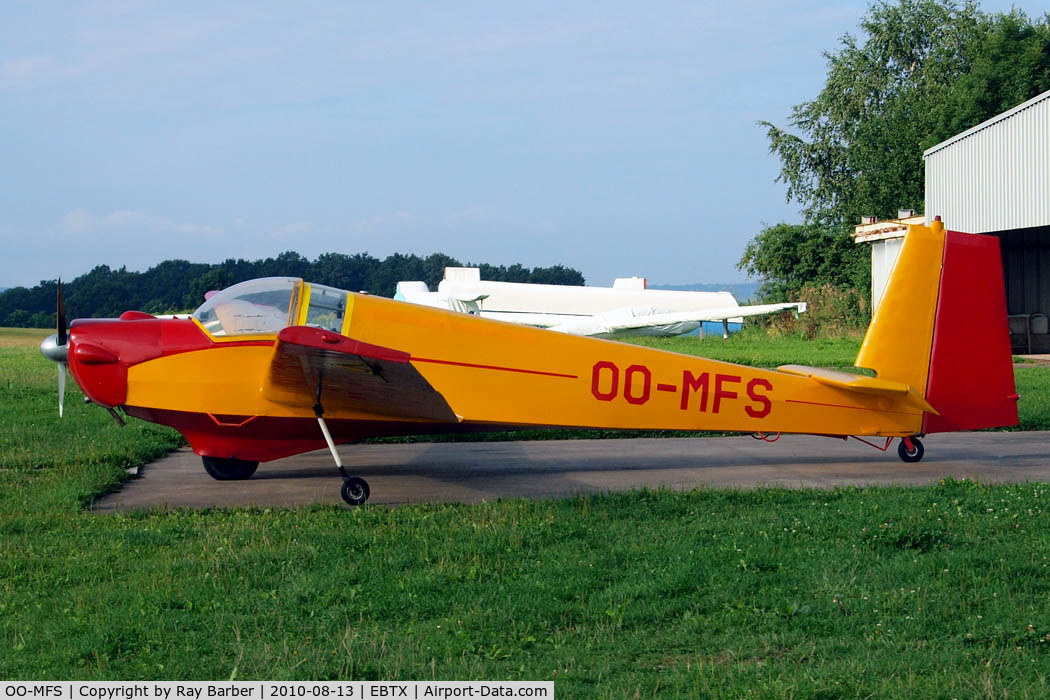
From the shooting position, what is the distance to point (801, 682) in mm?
3963

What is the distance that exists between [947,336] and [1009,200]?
15361 millimetres

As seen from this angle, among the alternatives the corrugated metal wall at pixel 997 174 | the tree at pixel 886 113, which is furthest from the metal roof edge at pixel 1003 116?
the tree at pixel 886 113

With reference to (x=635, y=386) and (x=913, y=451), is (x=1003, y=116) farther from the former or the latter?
(x=635, y=386)

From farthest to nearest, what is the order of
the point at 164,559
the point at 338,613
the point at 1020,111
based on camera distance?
the point at 1020,111
the point at 164,559
the point at 338,613

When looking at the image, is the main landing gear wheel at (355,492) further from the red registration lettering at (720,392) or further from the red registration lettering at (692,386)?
the red registration lettering at (720,392)

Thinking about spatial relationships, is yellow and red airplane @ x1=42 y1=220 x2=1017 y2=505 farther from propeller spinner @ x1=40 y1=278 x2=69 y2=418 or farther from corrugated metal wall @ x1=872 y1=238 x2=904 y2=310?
corrugated metal wall @ x1=872 y1=238 x2=904 y2=310

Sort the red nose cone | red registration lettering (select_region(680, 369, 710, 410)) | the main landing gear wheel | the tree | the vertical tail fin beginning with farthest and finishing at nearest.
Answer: the tree → the vertical tail fin → red registration lettering (select_region(680, 369, 710, 410)) → the red nose cone → the main landing gear wheel

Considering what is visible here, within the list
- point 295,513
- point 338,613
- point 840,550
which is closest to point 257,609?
point 338,613

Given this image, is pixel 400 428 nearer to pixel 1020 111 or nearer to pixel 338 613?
pixel 338 613

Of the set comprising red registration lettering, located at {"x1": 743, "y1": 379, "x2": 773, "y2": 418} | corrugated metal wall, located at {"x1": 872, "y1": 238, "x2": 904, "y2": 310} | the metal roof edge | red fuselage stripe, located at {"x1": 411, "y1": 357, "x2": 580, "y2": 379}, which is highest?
the metal roof edge

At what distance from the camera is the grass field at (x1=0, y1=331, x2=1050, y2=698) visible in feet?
13.7

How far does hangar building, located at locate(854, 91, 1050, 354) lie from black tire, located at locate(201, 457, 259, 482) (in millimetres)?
19079

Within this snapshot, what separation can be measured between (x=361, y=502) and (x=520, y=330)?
2.23 m

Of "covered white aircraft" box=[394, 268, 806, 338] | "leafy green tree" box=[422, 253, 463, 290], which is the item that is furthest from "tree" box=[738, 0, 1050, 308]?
"leafy green tree" box=[422, 253, 463, 290]
